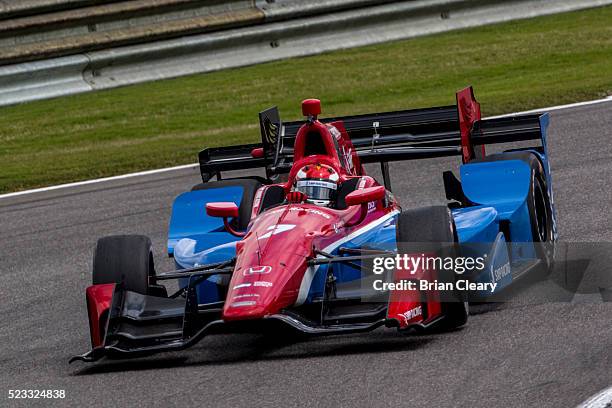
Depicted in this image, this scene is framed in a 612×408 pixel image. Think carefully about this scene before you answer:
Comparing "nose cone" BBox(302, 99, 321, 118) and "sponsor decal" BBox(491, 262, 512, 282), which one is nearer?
"sponsor decal" BBox(491, 262, 512, 282)

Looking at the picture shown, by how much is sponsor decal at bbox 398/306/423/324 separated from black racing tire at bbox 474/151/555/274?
5.42ft

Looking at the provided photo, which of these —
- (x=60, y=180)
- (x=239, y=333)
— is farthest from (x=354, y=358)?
(x=60, y=180)

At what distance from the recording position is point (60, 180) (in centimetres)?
1342

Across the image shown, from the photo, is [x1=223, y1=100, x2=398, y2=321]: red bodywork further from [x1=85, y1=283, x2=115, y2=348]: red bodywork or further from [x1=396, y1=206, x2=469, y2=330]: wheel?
[x1=85, y1=283, x2=115, y2=348]: red bodywork

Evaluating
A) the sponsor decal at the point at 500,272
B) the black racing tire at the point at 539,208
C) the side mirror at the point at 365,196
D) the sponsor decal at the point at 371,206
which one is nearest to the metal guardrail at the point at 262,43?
the black racing tire at the point at 539,208

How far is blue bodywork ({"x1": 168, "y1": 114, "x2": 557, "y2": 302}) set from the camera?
25.3 feet

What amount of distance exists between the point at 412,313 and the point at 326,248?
835 millimetres

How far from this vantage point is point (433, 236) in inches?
286

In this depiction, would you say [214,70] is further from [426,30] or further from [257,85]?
[426,30]

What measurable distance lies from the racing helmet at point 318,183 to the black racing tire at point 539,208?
1.31m

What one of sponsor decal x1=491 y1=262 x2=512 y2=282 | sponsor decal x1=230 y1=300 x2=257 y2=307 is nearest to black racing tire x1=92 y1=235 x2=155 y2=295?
sponsor decal x1=230 y1=300 x2=257 y2=307

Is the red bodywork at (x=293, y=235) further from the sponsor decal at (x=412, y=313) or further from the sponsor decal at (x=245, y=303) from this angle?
the sponsor decal at (x=412, y=313)

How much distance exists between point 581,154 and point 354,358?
18.6 feet

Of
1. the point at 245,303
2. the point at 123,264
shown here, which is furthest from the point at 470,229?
the point at 123,264
